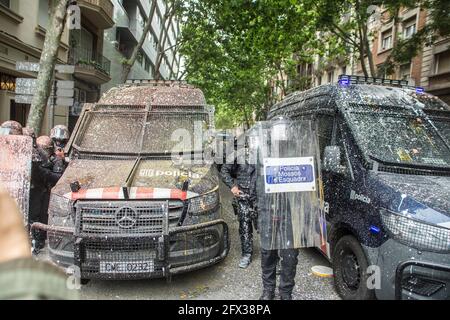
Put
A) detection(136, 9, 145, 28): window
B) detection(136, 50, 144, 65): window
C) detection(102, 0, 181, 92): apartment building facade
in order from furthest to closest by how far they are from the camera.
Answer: detection(136, 50, 144, 65): window → detection(136, 9, 145, 28): window → detection(102, 0, 181, 92): apartment building facade

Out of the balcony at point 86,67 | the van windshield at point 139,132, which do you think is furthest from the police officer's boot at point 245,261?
the balcony at point 86,67

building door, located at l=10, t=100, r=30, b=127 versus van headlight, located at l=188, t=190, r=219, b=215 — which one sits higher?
building door, located at l=10, t=100, r=30, b=127

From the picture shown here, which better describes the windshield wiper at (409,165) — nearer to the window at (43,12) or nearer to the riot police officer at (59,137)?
the riot police officer at (59,137)

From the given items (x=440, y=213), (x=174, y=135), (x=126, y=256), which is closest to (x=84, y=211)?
(x=126, y=256)

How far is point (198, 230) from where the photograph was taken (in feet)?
14.2

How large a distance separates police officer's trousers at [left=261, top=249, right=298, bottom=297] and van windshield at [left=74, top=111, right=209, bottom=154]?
2012 mm

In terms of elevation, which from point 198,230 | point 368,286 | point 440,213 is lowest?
point 368,286

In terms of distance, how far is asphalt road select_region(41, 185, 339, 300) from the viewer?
4.40m

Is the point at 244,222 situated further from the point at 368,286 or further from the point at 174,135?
the point at 368,286

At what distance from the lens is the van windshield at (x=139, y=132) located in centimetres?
537

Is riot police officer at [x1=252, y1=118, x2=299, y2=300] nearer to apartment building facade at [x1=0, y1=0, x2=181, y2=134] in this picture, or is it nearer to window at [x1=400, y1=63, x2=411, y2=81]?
apartment building facade at [x1=0, y1=0, x2=181, y2=134]

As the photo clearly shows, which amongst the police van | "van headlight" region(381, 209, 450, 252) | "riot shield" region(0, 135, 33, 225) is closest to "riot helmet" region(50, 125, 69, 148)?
"riot shield" region(0, 135, 33, 225)

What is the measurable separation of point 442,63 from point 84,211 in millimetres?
18673

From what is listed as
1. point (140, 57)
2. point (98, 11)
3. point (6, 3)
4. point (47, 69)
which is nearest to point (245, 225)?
point (47, 69)
